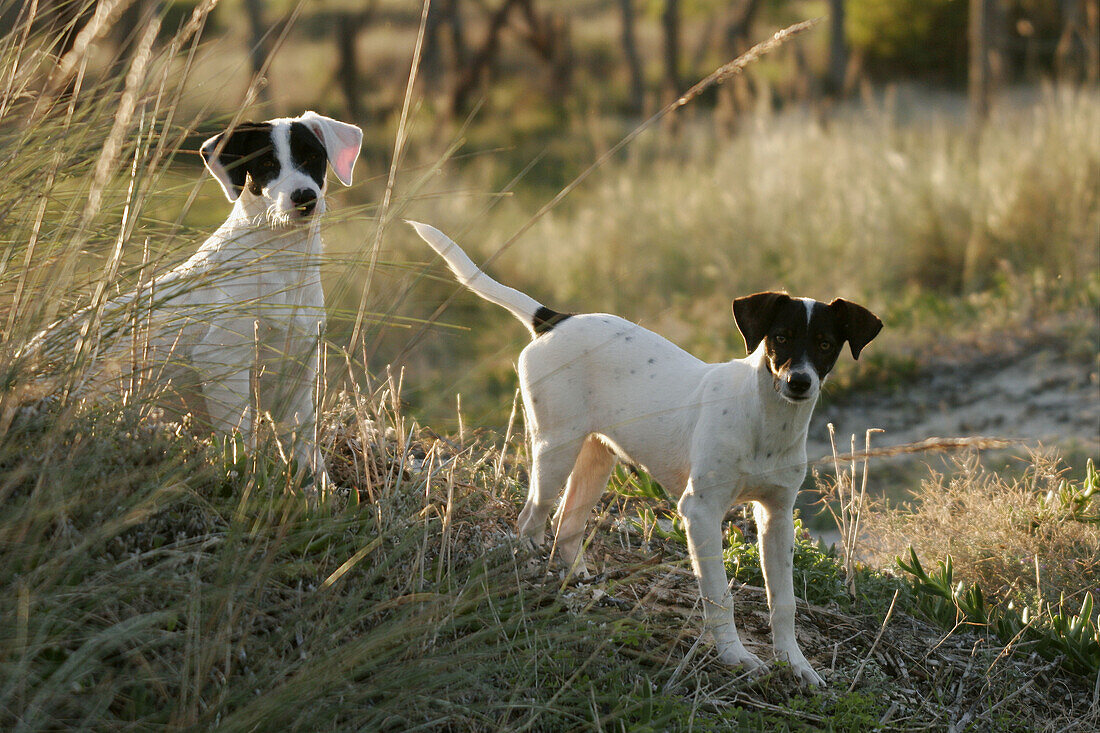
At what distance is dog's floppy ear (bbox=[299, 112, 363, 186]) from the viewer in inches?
152

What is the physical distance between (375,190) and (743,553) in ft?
33.5

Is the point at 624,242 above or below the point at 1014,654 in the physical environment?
below

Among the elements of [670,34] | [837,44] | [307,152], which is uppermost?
[307,152]

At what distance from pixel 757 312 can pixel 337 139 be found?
5.29ft

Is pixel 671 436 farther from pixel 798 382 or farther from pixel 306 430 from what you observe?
pixel 306 430

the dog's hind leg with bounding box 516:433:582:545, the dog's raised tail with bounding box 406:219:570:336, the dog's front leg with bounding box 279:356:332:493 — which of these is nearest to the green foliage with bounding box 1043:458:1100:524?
the dog's hind leg with bounding box 516:433:582:545

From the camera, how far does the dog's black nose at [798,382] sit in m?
3.22

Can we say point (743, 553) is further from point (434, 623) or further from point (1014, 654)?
point (434, 623)

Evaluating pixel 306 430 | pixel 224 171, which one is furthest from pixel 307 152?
pixel 306 430

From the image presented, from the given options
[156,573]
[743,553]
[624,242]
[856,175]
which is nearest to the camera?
[156,573]

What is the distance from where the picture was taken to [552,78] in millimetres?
23109

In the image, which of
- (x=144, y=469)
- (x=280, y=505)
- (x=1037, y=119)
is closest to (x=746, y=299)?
(x=280, y=505)

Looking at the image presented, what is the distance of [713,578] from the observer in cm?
331

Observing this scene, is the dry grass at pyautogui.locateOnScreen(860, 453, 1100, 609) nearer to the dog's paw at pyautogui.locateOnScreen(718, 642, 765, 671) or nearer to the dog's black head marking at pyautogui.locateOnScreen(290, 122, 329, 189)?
the dog's paw at pyautogui.locateOnScreen(718, 642, 765, 671)
